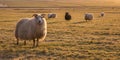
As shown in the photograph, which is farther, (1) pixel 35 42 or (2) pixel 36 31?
(1) pixel 35 42

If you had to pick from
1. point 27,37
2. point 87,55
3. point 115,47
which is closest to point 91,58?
point 87,55

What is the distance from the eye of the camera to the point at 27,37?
56.4 ft

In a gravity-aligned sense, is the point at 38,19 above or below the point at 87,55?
above

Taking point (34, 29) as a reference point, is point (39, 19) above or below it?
above

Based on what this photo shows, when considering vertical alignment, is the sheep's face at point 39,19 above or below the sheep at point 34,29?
above

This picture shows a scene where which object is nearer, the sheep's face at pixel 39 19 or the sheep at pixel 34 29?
the sheep's face at pixel 39 19

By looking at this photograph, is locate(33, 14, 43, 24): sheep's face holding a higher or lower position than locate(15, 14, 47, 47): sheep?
higher

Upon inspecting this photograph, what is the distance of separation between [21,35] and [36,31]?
3.65ft

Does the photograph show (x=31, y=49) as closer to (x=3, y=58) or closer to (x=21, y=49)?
(x=21, y=49)

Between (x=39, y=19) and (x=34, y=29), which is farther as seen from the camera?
(x=34, y=29)

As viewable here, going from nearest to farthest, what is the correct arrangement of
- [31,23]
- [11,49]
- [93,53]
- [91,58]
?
[91,58], [93,53], [11,49], [31,23]

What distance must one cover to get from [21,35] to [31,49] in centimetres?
166

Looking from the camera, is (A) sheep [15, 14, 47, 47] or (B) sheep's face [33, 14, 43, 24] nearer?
(B) sheep's face [33, 14, 43, 24]

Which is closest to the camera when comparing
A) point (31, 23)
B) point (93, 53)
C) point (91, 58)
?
point (91, 58)
